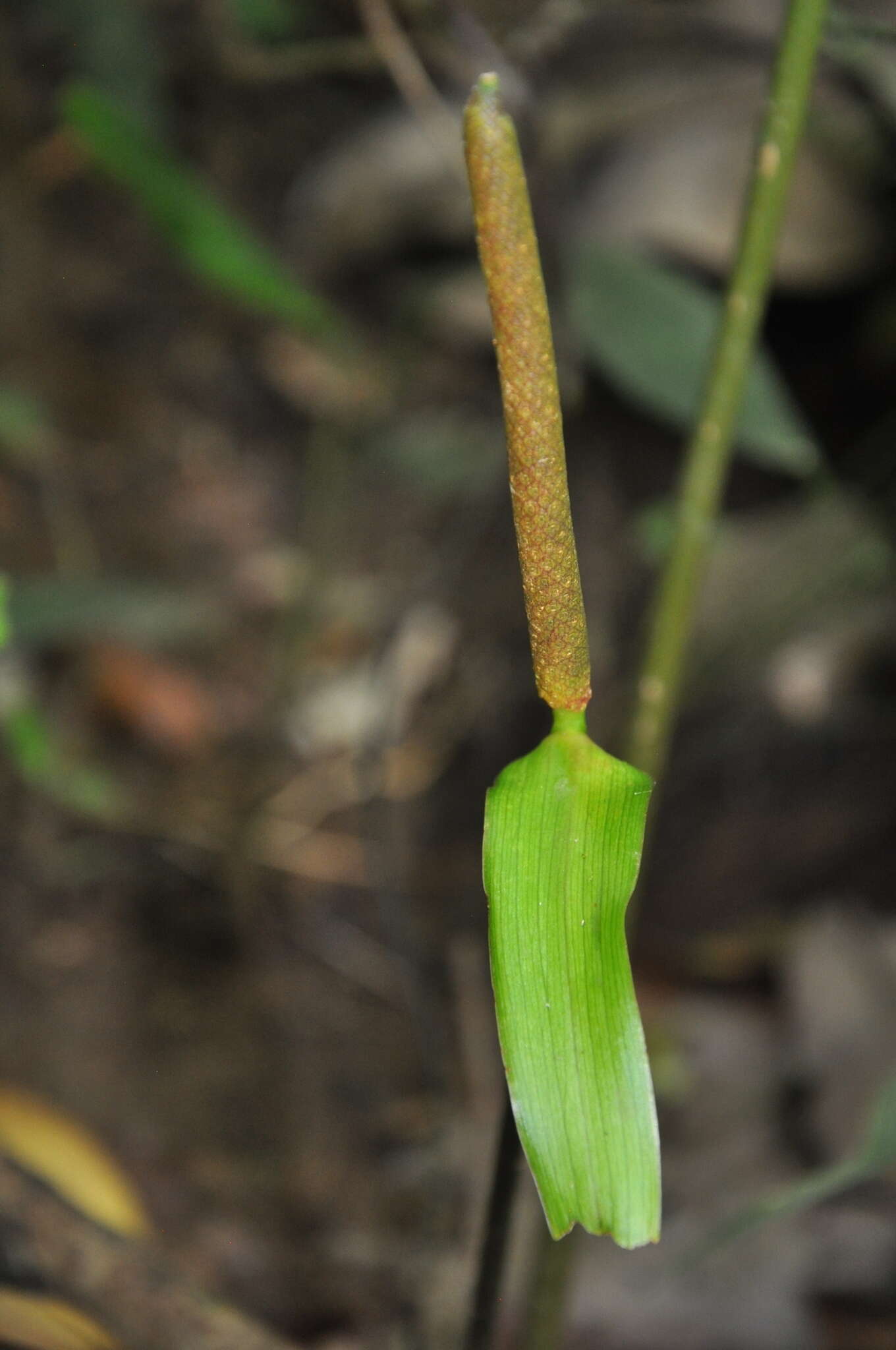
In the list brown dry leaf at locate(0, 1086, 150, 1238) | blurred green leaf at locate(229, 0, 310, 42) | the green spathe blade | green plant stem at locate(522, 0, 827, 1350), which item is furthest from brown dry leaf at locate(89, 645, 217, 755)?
the green spathe blade

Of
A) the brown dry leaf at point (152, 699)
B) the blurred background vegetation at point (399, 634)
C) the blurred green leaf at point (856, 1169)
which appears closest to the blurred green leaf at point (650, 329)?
the blurred background vegetation at point (399, 634)

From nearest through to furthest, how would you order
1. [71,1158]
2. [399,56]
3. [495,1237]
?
[495,1237], [399,56], [71,1158]

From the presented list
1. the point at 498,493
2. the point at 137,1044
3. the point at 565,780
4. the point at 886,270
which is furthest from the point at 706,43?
the point at 137,1044

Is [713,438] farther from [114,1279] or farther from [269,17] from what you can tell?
[269,17]

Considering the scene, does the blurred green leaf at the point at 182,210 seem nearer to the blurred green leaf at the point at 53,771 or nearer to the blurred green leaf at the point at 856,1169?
the blurred green leaf at the point at 53,771

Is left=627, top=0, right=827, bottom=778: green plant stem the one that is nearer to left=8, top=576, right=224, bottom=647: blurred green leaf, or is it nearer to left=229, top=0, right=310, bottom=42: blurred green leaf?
left=8, top=576, right=224, bottom=647: blurred green leaf

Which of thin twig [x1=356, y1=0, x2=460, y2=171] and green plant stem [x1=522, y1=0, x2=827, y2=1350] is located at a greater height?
thin twig [x1=356, y1=0, x2=460, y2=171]

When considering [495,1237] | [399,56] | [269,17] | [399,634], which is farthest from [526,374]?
[269,17]

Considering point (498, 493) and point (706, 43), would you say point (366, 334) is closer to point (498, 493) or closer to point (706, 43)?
point (498, 493)
